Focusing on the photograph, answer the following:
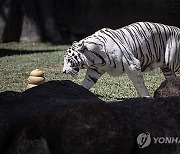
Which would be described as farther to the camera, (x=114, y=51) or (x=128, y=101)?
(x=114, y=51)

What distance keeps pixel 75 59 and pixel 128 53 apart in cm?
65

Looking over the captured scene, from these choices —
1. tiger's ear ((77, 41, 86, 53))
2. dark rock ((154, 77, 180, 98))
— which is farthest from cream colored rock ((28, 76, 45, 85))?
dark rock ((154, 77, 180, 98))

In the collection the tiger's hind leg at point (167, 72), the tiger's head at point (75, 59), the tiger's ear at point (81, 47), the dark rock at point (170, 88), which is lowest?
the tiger's hind leg at point (167, 72)

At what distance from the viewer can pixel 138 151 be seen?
3.25 metres

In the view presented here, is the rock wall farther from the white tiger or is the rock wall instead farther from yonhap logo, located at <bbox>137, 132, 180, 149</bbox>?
yonhap logo, located at <bbox>137, 132, 180, 149</bbox>

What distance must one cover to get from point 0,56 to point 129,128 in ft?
32.3

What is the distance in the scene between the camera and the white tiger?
6.09m

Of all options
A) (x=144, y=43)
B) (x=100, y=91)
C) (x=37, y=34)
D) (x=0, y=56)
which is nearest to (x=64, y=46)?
(x=37, y=34)

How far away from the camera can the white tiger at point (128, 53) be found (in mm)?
6086

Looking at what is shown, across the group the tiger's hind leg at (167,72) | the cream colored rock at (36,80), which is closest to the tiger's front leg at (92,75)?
the tiger's hind leg at (167,72)

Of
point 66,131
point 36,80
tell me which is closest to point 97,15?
point 36,80

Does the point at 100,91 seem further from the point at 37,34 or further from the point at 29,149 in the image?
the point at 37,34

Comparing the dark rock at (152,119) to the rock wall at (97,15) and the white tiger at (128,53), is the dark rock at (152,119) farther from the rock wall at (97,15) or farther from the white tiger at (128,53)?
the rock wall at (97,15)

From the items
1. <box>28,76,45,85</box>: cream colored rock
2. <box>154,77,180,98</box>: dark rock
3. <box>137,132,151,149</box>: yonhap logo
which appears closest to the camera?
<box>137,132,151,149</box>: yonhap logo
